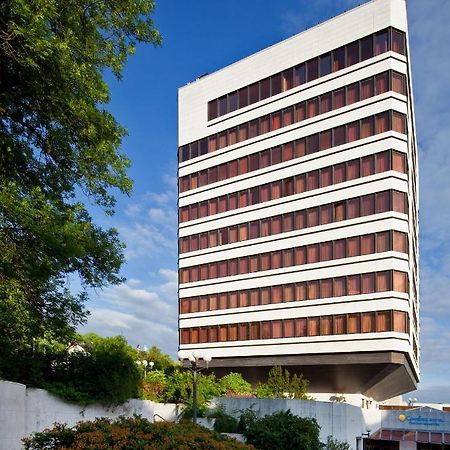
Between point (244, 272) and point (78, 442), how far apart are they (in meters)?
38.6

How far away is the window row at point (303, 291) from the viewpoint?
40375 millimetres

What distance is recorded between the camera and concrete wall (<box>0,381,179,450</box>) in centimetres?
1481

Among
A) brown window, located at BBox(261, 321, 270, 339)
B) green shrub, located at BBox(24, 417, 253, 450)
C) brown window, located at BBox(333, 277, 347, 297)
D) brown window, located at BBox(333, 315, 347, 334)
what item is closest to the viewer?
green shrub, located at BBox(24, 417, 253, 450)

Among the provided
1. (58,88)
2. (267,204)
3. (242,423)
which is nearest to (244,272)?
(267,204)

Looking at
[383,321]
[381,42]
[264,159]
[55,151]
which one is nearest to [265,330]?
[383,321]

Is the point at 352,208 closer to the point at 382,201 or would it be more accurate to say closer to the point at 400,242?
the point at 382,201

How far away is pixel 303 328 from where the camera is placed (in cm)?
4422

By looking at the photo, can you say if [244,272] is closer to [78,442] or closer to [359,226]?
[359,226]

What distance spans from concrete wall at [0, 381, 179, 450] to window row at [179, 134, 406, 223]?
25466 mm

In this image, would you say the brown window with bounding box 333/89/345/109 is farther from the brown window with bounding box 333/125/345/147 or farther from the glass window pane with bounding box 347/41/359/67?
the glass window pane with bounding box 347/41/359/67

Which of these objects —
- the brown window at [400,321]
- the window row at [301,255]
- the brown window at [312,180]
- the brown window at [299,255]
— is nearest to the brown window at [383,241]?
the window row at [301,255]

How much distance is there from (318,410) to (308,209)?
17.0 meters

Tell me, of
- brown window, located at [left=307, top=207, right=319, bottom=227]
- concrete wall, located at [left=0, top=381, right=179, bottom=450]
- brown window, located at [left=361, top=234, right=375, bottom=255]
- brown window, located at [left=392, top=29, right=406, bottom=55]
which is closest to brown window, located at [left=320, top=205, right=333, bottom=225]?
brown window, located at [left=307, top=207, right=319, bottom=227]

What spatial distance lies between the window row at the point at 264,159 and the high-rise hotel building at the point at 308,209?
0.09 m
